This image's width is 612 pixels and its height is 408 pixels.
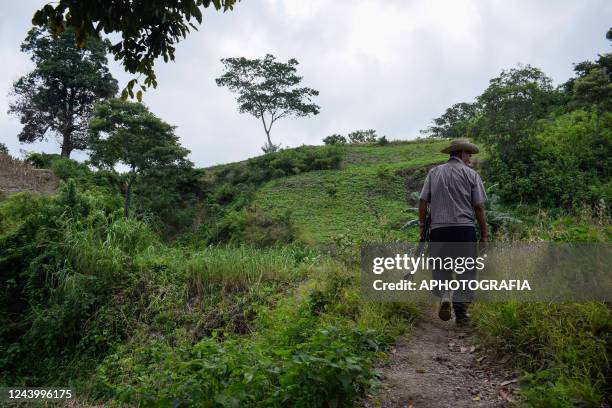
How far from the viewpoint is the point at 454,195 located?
4945mm

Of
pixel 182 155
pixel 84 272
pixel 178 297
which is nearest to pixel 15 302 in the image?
pixel 84 272

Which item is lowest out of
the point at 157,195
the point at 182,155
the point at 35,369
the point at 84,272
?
the point at 35,369

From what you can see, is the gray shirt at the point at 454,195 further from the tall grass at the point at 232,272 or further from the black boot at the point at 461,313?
the tall grass at the point at 232,272

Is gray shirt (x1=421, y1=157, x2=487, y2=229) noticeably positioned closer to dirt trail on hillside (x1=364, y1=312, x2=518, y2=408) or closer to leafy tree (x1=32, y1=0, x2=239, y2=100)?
dirt trail on hillside (x1=364, y1=312, x2=518, y2=408)

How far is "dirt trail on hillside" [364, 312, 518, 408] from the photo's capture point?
3633 millimetres

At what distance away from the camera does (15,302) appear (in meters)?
9.13

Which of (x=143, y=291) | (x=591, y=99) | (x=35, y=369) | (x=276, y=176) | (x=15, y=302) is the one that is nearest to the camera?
(x=35, y=369)

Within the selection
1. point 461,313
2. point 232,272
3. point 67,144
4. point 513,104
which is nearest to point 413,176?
point 513,104

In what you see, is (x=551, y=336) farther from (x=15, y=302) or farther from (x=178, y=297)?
(x=15, y=302)

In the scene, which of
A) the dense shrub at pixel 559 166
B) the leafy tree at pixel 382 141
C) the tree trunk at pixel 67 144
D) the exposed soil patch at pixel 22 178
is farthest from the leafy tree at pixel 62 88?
the dense shrub at pixel 559 166

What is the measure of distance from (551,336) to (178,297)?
235 inches

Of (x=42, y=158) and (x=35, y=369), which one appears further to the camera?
(x=42, y=158)

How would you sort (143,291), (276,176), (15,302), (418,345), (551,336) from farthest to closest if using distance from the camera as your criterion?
1. (276,176)
2. (15,302)
3. (143,291)
4. (418,345)
5. (551,336)

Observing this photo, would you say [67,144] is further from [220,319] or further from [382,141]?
[220,319]
